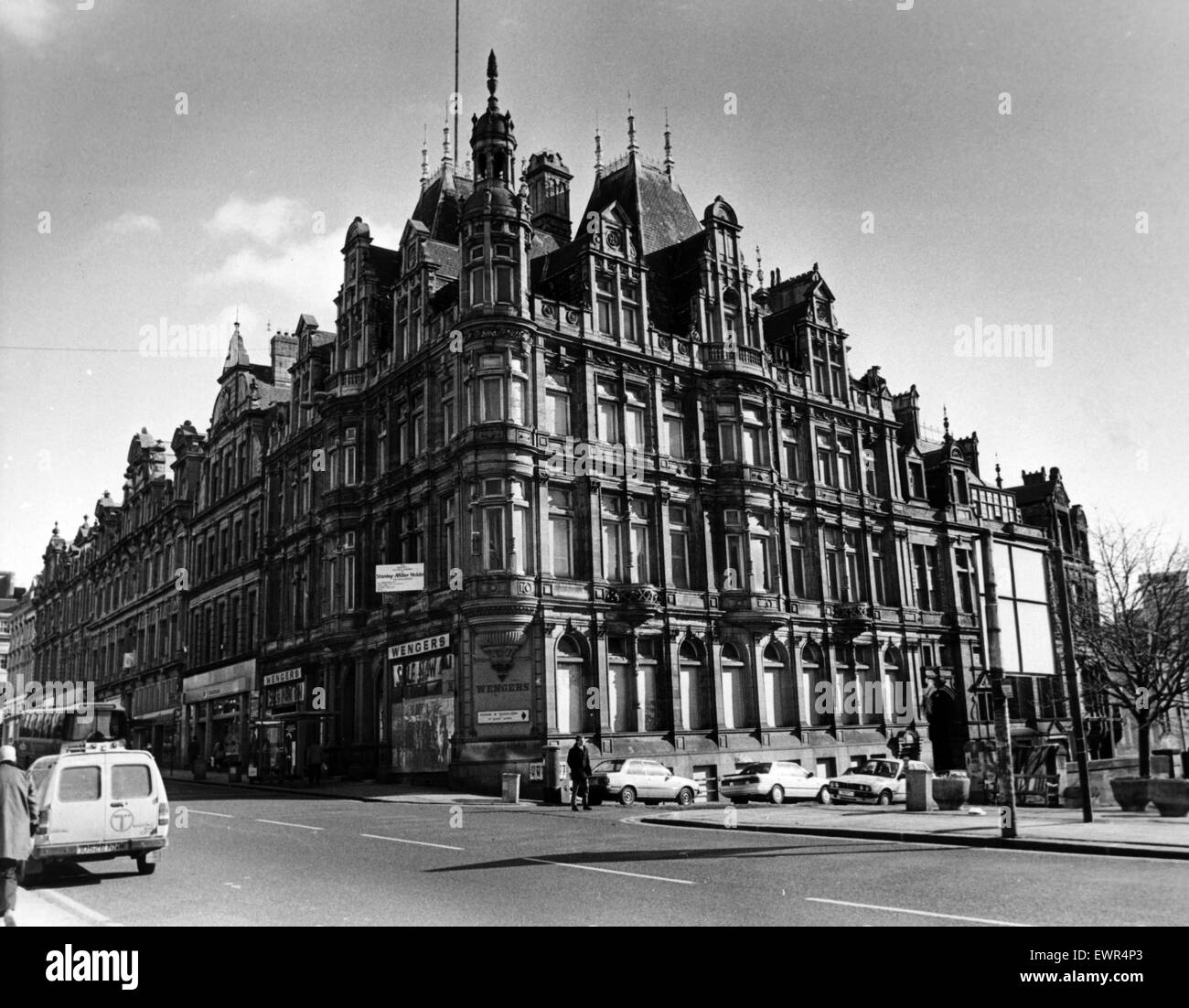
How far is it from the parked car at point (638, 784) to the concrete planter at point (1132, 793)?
1296 cm

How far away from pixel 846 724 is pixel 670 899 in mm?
36830

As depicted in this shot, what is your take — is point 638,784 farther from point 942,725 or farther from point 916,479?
point 916,479

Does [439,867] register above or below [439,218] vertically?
below

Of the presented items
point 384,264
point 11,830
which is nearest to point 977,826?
point 11,830

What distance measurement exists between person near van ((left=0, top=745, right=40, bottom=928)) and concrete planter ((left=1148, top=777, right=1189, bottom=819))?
2166 cm

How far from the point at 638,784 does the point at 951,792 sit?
970 centimetres

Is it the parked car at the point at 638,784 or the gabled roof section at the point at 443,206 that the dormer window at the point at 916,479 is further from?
the parked car at the point at 638,784

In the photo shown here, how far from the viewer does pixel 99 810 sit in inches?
577

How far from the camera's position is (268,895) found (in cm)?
1215

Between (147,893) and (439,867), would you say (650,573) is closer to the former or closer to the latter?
(439,867)
